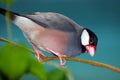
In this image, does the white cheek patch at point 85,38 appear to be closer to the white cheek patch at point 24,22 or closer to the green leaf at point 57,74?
the white cheek patch at point 24,22

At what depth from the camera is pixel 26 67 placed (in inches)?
7.6

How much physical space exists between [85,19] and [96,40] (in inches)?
4.7

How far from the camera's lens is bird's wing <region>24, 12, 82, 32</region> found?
109cm

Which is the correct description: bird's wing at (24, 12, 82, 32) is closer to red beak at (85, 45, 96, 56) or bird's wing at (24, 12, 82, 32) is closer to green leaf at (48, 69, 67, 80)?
red beak at (85, 45, 96, 56)

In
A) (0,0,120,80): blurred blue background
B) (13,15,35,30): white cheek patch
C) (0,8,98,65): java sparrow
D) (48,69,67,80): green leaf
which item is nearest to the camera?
(48,69,67,80): green leaf

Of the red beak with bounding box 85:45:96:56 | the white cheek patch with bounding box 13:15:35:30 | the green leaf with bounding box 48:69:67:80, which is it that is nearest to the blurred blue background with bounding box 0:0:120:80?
the red beak with bounding box 85:45:96:56

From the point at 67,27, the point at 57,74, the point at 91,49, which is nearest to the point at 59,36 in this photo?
the point at 67,27

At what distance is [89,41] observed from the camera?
115 centimetres

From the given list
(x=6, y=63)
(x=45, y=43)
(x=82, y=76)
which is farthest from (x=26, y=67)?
(x=82, y=76)

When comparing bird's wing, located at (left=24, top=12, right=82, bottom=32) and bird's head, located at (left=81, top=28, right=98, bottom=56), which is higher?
bird's wing, located at (left=24, top=12, right=82, bottom=32)

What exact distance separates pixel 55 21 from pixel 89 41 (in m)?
0.19

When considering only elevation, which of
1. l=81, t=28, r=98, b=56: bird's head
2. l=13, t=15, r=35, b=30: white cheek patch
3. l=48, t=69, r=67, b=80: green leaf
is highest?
l=13, t=15, r=35, b=30: white cheek patch

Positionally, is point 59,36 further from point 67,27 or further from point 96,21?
point 96,21

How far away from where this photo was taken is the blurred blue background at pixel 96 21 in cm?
119
